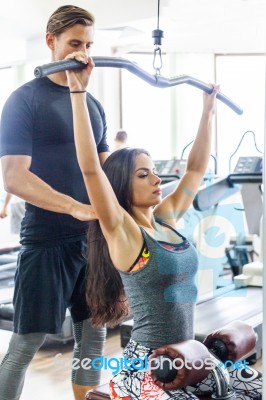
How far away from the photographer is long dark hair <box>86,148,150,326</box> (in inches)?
65.5

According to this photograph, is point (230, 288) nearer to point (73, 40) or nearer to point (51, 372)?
point (51, 372)

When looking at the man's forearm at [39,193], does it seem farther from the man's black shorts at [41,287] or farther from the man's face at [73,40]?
the man's face at [73,40]

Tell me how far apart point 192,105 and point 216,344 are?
6.07 m

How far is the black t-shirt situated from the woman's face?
0.32 m

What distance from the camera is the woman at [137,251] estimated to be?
1521 millimetres

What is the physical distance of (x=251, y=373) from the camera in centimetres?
177

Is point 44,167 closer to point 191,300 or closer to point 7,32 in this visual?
point 191,300

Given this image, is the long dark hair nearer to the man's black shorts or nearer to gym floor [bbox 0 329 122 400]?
the man's black shorts

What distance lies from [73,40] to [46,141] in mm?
332

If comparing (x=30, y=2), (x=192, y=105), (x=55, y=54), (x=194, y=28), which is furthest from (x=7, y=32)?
(x=55, y=54)

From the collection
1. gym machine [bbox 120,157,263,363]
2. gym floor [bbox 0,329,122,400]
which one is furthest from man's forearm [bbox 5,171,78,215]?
gym machine [bbox 120,157,263,363]

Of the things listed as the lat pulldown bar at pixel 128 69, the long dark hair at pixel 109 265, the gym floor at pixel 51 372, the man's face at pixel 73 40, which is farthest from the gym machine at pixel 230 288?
the man's face at pixel 73 40

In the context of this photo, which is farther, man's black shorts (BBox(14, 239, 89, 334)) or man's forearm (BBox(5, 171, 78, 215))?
man's black shorts (BBox(14, 239, 89, 334))

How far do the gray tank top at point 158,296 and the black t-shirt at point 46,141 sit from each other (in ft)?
1.28
